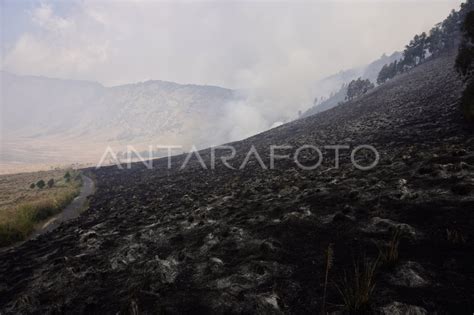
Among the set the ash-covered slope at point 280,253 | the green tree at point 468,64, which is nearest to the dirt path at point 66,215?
the ash-covered slope at point 280,253

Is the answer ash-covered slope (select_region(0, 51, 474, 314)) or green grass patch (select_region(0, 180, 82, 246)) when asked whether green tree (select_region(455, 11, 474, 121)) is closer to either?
ash-covered slope (select_region(0, 51, 474, 314))

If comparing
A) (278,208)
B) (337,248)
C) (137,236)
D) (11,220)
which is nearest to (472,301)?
(337,248)

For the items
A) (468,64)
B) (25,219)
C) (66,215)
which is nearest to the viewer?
(468,64)

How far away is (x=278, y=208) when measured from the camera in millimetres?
15953

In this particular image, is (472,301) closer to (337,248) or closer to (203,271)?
(337,248)

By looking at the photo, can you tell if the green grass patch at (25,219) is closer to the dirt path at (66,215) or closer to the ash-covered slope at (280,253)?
the dirt path at (66,215)

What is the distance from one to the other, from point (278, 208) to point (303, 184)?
4686 millimetres

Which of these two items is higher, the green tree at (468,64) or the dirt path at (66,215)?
the green tree at (468,64)

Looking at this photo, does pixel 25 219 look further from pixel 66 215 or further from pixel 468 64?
pixel 468 64

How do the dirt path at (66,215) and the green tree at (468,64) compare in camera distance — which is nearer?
the green tree at (468,64)

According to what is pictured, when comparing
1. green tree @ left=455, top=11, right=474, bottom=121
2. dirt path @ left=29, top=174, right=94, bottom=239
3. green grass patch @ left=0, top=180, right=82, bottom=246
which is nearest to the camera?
green grass patch @ left=0, top=180, right=82, bottom=246

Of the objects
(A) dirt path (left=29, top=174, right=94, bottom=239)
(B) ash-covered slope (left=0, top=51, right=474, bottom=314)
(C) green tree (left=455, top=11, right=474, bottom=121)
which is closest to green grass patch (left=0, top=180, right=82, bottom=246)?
(A) dirt path (left=29, top=174, right=94, bottom=239)

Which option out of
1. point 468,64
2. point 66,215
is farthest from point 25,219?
point 468,64

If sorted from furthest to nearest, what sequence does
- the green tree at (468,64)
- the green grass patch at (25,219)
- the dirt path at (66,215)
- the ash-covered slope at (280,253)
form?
the dirt path at (66,215) → the green tree at (468,64) → the green grass patch at (25,219) → the ash-covered slope at (280,253)
